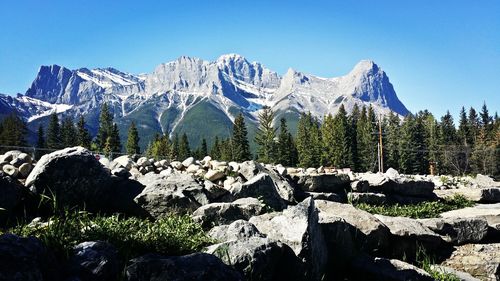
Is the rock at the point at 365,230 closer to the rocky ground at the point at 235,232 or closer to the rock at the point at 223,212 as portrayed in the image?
the rocky ground at the point at 235,232

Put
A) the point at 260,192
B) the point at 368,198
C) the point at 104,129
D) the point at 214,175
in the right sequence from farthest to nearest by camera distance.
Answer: the point at 104,129 → the point at 368,198 → the point at 214,175 → the point at 260,192

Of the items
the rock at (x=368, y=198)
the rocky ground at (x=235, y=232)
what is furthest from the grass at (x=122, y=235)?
the rock at (x=368, y=198)

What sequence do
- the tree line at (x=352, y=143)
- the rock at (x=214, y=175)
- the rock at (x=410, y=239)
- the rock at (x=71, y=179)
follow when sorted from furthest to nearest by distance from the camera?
the tree line at (x=352, y=143) < the rock at (x=214, y=175) < the rock at (x=410, y=239) < the rock at (x=71, y=179)

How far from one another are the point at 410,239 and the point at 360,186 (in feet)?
22.1

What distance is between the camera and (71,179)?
761 centimetres

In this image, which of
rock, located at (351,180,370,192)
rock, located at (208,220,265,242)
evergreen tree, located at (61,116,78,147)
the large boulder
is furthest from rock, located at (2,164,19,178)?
evergreen tree, located at (61,116,78,147)

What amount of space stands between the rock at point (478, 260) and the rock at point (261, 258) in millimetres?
4871

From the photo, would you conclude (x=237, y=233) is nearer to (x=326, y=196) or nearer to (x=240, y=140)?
(x=326, y=196)

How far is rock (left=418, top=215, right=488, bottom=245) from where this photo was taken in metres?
9.87

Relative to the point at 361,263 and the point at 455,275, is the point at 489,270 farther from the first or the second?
the point at 361,263

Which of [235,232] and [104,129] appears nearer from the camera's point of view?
[235,232]

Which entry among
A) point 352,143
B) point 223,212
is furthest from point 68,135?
point 223,212

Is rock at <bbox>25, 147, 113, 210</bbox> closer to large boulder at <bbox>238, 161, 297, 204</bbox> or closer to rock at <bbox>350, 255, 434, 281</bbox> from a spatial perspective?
rock at <bbox>350, 255, 434, 281</bbox>

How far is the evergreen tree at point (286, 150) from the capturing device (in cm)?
8438
